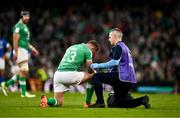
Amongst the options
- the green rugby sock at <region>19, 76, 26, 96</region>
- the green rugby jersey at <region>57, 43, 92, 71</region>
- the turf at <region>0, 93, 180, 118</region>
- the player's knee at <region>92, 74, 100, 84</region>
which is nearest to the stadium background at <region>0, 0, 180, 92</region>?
the green rugby sock at <region>19, 76, 26, 96</region>

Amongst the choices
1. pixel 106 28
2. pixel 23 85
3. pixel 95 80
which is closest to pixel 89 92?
pixel 95 80

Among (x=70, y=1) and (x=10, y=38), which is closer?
(x=10, y=38)

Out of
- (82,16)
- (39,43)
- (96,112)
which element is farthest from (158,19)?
(96,112)

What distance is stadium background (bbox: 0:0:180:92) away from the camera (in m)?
32.7

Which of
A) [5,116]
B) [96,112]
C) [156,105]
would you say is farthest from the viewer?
[156,105]

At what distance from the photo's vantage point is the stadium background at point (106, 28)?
32656mm

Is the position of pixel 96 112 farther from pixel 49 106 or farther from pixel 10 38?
pixel 10 38

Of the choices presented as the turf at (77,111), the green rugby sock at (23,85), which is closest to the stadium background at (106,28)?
the green rugby sock at (23,85)

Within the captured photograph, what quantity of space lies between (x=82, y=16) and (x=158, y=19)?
3938 millimetres

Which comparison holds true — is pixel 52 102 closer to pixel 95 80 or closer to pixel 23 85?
pixel 95 80

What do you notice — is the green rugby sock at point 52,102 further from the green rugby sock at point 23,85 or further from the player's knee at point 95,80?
the green rugby sock at point 23,85

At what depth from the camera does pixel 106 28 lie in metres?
34.9

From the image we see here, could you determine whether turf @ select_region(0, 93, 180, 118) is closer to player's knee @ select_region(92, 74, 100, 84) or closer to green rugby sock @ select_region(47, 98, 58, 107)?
green rugby sock @ select_region(47, 98, 58, 107)

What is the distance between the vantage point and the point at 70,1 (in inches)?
1489
